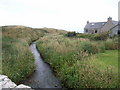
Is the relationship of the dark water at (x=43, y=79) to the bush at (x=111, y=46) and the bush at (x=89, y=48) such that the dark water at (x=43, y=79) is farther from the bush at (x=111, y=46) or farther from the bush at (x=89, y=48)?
the bush at (x=111, y=46)

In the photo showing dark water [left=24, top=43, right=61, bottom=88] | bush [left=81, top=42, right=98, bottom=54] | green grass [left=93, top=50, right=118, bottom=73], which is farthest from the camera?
bush [left=81, top=42, right=98, bottom=54]

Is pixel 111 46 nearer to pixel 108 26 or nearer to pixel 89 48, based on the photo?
pixel 89 48

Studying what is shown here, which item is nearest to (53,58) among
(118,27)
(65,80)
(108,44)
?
(65,80)

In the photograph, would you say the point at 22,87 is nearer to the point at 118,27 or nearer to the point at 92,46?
the point at 92,46

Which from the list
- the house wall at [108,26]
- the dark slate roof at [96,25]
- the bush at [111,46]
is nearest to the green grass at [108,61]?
the bush at [111,46]

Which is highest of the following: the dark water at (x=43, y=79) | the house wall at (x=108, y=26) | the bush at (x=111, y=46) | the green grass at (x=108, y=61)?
the house wall at (x=108, y=26)

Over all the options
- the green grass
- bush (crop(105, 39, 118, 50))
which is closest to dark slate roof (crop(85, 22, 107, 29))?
bush (crop(105, 39, 118, 50))

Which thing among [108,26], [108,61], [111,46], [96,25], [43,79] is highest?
[96,25]

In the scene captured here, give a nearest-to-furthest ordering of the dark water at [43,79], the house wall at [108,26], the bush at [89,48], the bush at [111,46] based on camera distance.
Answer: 1. the dark water at [43,79]
2. the bush at [89,48]
3. the bush at [111,46]
4. the house wall at [108,26]

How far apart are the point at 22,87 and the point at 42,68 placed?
5.96 m

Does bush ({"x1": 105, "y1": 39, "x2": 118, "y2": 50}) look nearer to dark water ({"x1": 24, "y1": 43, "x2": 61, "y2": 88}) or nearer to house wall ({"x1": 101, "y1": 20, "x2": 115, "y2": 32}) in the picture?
dark water ({"x1": 24, "y1": 43, "x2": 61, "y2": 88})

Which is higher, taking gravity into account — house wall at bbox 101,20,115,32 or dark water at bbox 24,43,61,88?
house wall at bbox 101,20,115,32

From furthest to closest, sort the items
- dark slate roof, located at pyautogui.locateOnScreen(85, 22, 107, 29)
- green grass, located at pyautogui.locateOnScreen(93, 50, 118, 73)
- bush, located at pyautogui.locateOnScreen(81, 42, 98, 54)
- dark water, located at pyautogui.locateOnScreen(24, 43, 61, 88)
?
dark slate roof, located at pyautogui.locateOnScreen(85, 22, 107, 29)
bush, located at pyautogui.locateOnScreen(81, 42, 98, 54)
green grass, located at pyautogui.locateOnScreen(93, 50, 118, 73)
dark water, located at pyautogui.locateOnScreen(24, 43, 61, 88)

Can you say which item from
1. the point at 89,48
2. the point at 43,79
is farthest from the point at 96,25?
the point at 43,79
